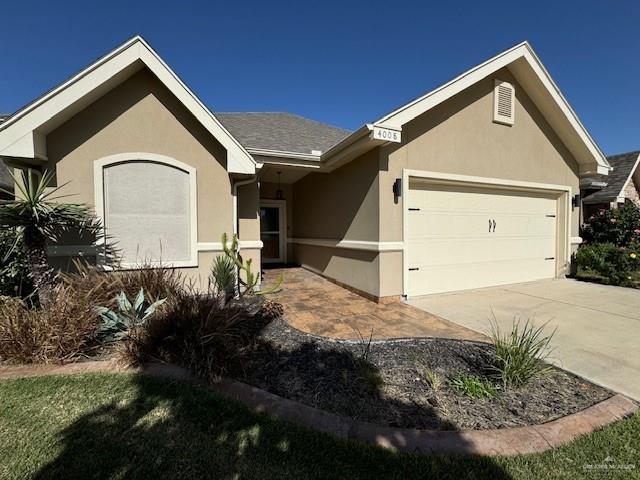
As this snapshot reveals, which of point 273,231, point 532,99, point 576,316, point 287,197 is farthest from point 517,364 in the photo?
point 287,197

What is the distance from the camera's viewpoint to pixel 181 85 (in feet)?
17.4

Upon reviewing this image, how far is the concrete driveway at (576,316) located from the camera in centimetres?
348

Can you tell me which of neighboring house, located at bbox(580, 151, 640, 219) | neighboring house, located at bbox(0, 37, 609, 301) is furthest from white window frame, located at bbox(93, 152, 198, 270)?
neighboring house, located at bbox(580, 151, 640, 219)

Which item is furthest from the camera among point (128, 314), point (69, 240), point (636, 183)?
point (636, 183)

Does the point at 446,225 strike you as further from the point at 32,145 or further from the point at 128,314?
the point at 32,145

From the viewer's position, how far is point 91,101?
204 inches

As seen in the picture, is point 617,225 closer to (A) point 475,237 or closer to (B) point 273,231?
(A) point 475,237

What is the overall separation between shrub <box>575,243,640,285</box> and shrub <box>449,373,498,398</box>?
7968mm

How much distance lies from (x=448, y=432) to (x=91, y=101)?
23.6 ft

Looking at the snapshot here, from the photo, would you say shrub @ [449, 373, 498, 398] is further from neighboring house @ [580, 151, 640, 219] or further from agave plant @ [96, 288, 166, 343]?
neighboring house @ [580, 151, 640, 219]

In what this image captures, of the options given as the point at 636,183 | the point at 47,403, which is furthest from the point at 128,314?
the point at 636,183

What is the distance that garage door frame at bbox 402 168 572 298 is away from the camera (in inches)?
248

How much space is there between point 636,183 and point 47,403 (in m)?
21.5

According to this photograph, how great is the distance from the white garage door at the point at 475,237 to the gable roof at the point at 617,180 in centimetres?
632
